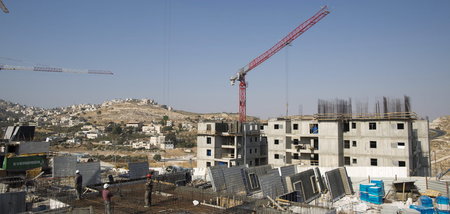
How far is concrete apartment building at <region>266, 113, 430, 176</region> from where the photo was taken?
32.7 m

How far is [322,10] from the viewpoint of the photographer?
57125mm

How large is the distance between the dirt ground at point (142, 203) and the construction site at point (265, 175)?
0.04 meters

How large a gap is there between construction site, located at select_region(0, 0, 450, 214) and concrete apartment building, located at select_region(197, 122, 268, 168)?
15cm

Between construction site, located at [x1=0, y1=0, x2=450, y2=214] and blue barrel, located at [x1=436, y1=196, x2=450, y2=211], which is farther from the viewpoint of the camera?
blue barrel, located at [x1=436, y1=196, x2=450, y2=211]

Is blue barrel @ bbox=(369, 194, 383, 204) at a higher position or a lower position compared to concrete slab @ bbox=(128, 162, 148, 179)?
lower

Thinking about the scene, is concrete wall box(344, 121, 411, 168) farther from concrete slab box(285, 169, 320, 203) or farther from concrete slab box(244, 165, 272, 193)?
concrete slab box(244, 165, 272, 193)

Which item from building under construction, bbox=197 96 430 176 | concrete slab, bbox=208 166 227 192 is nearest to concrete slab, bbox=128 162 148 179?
concrete slab, bbox=208 166 227 192

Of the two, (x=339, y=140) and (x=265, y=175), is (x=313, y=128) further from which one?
(x=265, y=175)

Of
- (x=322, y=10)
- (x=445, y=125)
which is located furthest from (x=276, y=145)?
(x=445, y=125)

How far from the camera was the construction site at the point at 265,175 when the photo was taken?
13477mm

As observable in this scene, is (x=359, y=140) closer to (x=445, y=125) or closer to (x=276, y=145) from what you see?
(x=276, y=145)

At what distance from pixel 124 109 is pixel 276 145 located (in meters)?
124

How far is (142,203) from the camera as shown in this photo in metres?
13.6

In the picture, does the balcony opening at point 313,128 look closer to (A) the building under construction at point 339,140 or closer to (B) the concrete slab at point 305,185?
(A) the building under construction at point 339,140
